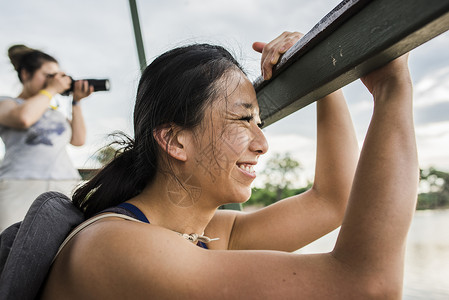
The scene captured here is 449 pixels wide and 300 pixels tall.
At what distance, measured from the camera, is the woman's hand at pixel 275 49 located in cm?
93

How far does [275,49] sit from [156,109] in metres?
0.35

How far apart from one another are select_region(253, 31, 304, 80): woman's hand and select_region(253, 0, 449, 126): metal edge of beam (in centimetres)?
3

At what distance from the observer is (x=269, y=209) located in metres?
1.25

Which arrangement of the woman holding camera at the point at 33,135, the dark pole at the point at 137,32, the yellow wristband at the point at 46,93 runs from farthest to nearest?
the dark pole at the point at 137,32 < the yellow wristband at the point at 46,93 < the woman holding camera at the point at 33,135

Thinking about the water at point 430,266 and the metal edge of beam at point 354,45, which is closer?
the metal edge of beam at point 354,45

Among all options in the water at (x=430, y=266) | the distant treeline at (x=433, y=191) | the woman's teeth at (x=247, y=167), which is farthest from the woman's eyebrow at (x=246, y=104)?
the water at (x=430, y=266)

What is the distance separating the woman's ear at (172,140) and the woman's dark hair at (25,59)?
55.1 inches

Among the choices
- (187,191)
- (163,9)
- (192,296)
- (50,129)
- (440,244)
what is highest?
(163,9)

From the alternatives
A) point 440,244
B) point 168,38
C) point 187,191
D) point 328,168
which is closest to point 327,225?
point 328,168

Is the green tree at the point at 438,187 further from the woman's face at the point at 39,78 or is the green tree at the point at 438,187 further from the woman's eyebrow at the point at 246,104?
the woman's face at the point at 39,78

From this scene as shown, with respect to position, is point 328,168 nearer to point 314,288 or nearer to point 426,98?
point 426,98

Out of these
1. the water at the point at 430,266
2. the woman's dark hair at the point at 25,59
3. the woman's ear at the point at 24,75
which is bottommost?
the water at the point at 430,266

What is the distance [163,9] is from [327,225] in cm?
227

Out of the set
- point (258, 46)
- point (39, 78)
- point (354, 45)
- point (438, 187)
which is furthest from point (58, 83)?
point (438, 187)
